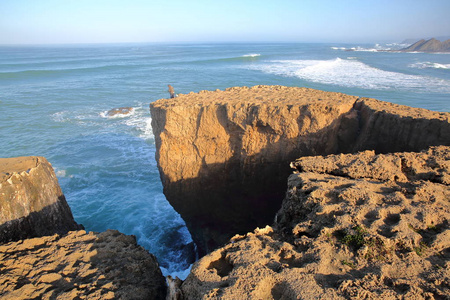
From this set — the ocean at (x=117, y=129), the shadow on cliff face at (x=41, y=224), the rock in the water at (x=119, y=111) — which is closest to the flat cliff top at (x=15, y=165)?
the shadow on cliff face at (x=41, y=224)

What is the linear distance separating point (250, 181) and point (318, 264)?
16.5 feet

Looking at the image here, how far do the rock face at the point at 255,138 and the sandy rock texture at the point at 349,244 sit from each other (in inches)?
86.1

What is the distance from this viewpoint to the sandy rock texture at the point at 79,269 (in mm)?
4141

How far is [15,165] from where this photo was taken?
6.95 metres

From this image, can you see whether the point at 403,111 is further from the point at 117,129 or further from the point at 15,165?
the point at 117,129

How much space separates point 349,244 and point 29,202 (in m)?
6.89

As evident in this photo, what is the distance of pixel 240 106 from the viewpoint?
8000 millimetres

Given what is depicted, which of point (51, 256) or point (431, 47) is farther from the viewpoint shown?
point (431, 47)

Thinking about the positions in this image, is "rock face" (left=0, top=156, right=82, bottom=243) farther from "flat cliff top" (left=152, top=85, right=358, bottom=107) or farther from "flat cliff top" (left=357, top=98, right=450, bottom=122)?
"flat cliff top" (left=357, top=98, right=450, bottom=122)

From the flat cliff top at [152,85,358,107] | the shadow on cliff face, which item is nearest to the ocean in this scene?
the shadow on cliff face

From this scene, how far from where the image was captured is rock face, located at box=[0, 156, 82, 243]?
618cm

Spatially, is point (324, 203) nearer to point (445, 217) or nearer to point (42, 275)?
point (445, 217)

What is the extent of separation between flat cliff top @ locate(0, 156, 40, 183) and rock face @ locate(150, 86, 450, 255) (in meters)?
3.23

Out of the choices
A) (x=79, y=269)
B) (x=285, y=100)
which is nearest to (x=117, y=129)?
(x=285, y=100)
